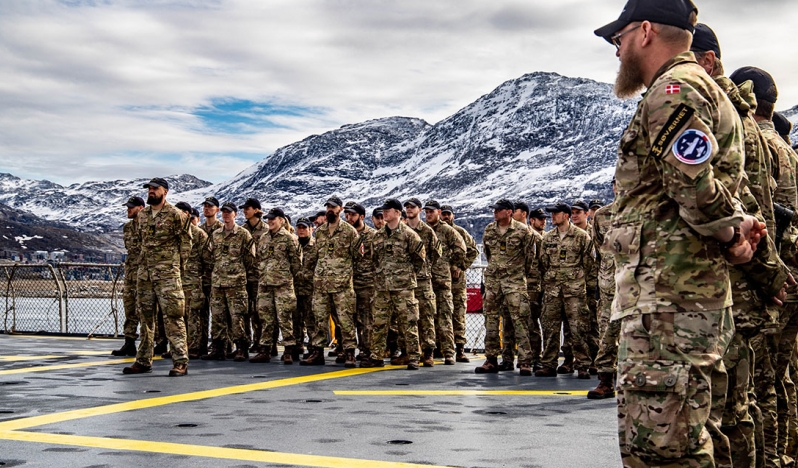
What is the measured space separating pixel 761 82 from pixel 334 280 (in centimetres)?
719

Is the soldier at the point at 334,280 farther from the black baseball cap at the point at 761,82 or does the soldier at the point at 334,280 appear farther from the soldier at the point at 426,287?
the black baseball cap at the point at 761,82

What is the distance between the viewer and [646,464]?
265cm

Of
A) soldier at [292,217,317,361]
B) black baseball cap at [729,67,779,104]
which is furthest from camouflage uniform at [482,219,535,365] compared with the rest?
black baseball cap at [729,67,779,104]

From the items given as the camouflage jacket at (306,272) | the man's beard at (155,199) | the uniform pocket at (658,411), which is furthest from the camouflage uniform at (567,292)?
the uniform pocket at (658,411)

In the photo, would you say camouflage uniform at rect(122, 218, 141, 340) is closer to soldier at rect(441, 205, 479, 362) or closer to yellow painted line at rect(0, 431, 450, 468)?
soldier at rect(441, 205, 479, 362)

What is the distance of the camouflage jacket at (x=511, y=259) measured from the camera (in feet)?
32.5

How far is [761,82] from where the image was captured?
14.7 feet

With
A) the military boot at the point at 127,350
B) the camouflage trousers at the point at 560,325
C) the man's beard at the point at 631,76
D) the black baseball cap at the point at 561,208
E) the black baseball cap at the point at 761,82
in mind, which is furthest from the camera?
the military boot at the point at 127,350

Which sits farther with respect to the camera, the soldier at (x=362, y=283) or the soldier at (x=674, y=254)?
the soldier at (x=362, y=283)

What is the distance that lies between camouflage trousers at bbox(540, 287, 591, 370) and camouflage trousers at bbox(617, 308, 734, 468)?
6962 millimetres

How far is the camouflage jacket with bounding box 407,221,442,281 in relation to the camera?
11.1 m

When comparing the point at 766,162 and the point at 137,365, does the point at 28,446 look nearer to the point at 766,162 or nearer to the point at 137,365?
the point at 137,365

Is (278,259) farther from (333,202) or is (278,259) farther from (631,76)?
(631,76)

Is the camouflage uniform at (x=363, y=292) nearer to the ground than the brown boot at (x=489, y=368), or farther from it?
farther from it
